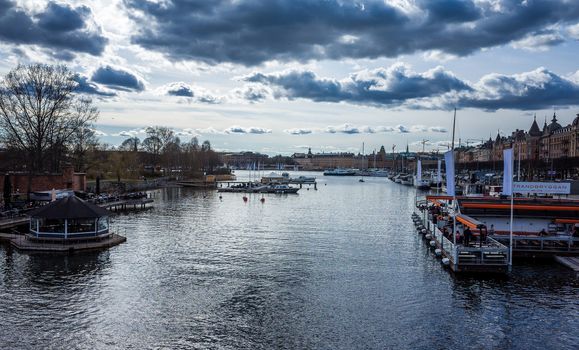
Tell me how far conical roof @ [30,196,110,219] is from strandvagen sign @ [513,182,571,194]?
35.3m

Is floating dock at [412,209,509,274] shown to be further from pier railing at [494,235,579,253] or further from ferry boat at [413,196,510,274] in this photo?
pier railing at [494,235,579,253]

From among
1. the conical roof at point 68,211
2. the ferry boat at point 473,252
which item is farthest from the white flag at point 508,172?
the conical roof at point 68,211

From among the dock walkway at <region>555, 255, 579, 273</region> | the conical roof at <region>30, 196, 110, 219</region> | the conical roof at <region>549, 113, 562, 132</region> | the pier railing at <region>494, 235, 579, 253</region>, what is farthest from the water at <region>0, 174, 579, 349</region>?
the conical roof at <region>549, 113, 562, 132</region>

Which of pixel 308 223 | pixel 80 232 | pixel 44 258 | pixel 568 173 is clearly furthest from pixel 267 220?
pixel 568 173

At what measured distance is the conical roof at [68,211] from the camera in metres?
39.1

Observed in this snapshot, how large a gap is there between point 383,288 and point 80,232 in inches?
978

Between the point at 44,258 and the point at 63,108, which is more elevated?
the point at 63,108

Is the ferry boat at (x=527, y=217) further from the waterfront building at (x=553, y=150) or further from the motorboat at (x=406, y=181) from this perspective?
the motorboat at (x=406, y=181)

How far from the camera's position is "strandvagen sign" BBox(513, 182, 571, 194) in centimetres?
4369

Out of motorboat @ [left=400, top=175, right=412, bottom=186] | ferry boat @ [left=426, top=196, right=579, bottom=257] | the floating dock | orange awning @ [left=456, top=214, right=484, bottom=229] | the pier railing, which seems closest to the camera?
the floating dock

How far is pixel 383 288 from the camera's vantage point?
97.9ft

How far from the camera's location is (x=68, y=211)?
3953 centimetres

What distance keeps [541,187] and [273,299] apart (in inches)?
1127

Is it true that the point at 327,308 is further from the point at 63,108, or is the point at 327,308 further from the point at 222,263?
the point at 63,108
